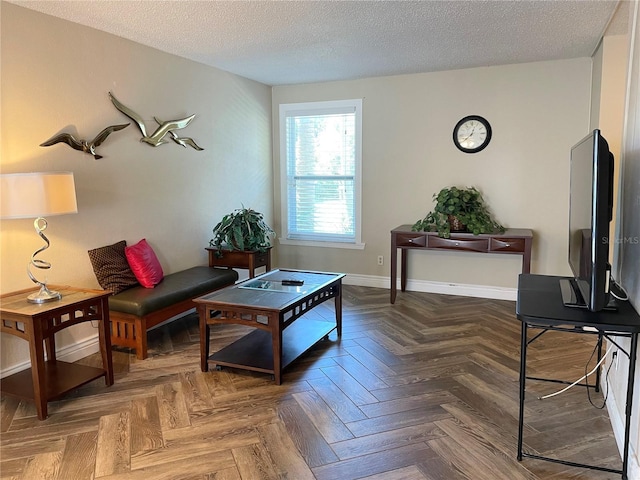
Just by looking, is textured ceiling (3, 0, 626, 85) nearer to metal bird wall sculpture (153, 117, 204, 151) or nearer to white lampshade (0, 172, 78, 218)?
metal bird wall sculpture (153, 117, 204, 151)

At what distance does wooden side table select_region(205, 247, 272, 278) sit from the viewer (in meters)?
4.41

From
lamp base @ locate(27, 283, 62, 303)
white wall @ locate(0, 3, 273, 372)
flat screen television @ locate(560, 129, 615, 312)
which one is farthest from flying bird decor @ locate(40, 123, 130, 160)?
flat screen television @ locate(560, 129, 615, 312)

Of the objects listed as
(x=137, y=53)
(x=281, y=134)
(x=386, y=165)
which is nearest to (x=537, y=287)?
(x=386, y=165)

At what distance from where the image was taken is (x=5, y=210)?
8.23ft

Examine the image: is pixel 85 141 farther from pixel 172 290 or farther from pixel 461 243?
pixel 461 243

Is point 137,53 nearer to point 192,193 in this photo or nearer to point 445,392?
point 192,193

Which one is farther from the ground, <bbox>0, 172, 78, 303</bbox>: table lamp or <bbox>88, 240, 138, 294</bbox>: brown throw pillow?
<bbox>0, 172, 78, 303</bbox>: table lamp

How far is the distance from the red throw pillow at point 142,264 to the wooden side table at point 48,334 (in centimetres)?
62

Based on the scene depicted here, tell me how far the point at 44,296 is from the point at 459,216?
3432mm

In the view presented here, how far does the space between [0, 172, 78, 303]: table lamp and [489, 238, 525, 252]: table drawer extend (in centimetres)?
335

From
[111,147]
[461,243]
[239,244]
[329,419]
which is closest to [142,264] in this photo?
[111,147]

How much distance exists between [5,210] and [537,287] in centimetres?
279

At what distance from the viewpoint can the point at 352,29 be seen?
339cm

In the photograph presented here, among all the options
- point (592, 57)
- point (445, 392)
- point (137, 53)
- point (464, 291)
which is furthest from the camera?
point (464, 291)
